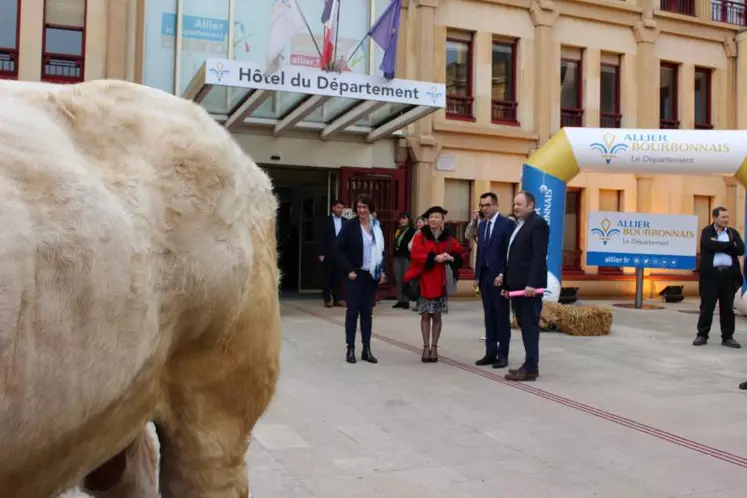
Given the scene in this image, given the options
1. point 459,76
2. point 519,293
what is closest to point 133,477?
point 519,293

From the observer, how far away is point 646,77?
18344 millimetres

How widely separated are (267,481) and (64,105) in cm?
292

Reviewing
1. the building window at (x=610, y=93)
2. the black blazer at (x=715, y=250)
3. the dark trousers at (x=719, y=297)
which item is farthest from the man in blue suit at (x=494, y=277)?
the building window at (x=610, y=93)

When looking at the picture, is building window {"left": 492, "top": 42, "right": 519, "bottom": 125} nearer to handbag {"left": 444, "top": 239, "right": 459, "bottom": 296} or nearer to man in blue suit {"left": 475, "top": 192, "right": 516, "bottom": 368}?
man in blue suit {"left": 475, "top": 192, "right": 516, "bottom": 368}

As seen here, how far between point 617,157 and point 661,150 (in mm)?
811

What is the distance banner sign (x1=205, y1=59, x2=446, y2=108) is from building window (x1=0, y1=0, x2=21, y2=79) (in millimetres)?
5003

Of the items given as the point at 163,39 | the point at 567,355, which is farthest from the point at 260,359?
the point at 163,39

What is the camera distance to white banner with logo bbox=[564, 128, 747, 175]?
1258 centimetres

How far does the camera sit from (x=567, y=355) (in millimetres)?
8812

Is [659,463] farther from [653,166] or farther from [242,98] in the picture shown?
[242,98]

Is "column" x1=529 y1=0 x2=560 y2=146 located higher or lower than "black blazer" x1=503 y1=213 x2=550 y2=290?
higher

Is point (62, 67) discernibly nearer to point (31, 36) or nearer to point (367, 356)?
point (31, 36)

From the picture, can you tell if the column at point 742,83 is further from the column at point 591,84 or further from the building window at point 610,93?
the column at point 591,84

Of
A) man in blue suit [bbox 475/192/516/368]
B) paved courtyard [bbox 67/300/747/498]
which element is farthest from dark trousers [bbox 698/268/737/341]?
man in blue suit [bbox 475/192/516/368]
